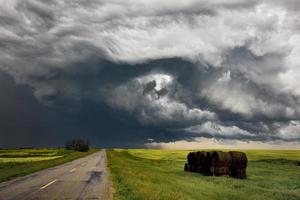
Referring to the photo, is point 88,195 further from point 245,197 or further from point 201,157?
point 201,157

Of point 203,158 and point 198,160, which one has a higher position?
point 203,158

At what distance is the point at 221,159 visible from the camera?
1300 inches

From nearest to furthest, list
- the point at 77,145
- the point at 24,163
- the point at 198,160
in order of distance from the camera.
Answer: the point at 198,160, the point at 24,163, the point at 77,145

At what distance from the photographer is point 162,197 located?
15.9 m

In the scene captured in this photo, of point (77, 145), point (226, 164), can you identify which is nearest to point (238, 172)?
point (226, 164)

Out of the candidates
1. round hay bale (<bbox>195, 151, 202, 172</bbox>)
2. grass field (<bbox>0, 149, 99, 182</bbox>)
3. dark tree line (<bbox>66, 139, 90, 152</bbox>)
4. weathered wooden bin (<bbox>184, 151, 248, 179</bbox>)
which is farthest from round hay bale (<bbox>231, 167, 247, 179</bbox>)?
dark tree line (<bbox>66, 139, 90, 152</bbox>)

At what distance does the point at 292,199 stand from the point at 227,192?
3.83 meters

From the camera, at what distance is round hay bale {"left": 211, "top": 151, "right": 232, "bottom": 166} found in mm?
33094

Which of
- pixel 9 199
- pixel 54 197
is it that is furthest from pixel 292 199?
pixel 9 199

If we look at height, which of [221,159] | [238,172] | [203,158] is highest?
[203,158]

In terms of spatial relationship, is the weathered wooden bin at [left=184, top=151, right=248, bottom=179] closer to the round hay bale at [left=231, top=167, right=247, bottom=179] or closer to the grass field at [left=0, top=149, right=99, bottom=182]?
the round hay bale at [left=231, top=167, right=247, bottom=179]

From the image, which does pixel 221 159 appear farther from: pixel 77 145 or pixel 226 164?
pixel 77 145

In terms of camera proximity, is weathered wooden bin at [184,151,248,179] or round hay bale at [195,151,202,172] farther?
round hay bale at [195,151,202,172]

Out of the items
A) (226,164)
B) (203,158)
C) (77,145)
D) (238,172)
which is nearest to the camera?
(226,164)
